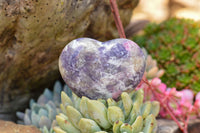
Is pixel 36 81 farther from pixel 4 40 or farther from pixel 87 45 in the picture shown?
pixel 87 45

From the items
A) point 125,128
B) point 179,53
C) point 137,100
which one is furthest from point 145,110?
point 179,53

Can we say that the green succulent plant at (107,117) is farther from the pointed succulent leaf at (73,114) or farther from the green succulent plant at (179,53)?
the green succulent plant at (179,53)

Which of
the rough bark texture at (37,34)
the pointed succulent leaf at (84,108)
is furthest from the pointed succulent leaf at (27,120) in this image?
the pointed succulent leaf at (84,108)

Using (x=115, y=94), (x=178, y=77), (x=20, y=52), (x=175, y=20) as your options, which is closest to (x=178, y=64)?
(x=178, y=77)

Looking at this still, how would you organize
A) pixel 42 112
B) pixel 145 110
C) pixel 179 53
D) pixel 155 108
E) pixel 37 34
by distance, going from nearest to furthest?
pixel 145 110 → pixel 155 108 → pixel 37 34 → pixel 42 112 → pixel 179 53

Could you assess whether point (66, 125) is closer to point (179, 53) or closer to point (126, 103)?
point (126, 103)

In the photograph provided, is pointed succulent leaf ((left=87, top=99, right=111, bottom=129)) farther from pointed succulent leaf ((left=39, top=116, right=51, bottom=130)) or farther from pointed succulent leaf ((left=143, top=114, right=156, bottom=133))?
pointed succulent leaf ((left=39, top=116, right=51, bottom=130))

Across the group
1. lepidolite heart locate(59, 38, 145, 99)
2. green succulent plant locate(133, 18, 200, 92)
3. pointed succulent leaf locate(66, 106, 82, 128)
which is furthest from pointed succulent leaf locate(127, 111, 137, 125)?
green succulent plant locate(133, 18, 200, 92)
